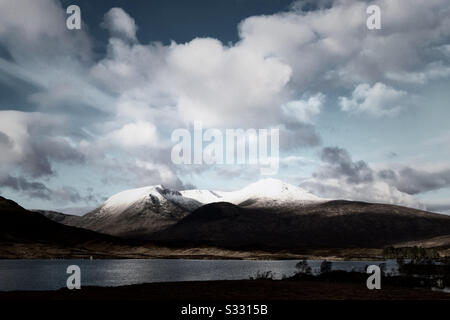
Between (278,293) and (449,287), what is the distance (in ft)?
163
